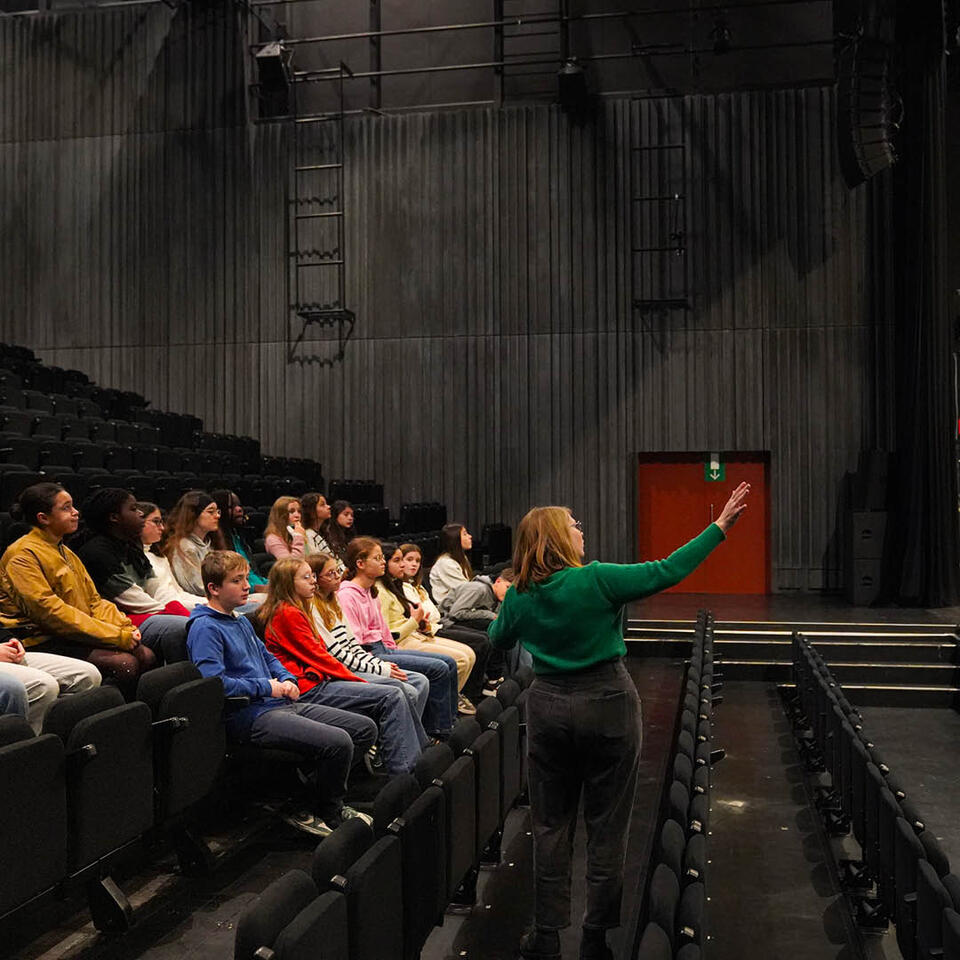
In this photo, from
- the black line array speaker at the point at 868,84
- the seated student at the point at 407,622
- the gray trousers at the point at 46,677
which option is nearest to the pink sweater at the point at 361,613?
the seated student at the point at 407,622

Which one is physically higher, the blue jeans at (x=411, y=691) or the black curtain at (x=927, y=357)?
the black curtain at (x=927, y=357)

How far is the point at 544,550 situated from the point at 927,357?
696cm

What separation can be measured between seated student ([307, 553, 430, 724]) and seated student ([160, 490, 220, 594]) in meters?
0.67

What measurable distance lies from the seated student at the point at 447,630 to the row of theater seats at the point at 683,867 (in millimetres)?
1595

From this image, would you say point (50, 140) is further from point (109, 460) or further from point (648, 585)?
point (648, 585)

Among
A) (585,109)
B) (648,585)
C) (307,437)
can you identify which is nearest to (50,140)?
(307,437)

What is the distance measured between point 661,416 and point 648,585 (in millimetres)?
7252

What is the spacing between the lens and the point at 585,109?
30.8 ft

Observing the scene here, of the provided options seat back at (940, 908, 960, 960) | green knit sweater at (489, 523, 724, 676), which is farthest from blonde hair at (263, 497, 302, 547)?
seat back at (940, 908, 960, 960)

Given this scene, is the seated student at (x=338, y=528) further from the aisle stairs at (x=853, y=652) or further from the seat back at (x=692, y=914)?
the seat back at (x=692, y=914)

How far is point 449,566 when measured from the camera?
541 centimetres

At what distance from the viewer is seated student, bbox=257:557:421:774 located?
3289mm

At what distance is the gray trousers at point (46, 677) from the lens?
2.54 meters

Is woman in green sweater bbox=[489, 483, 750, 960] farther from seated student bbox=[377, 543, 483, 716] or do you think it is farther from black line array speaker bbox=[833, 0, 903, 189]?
black line array speaker bbox=[833, 0, 903, 189]
